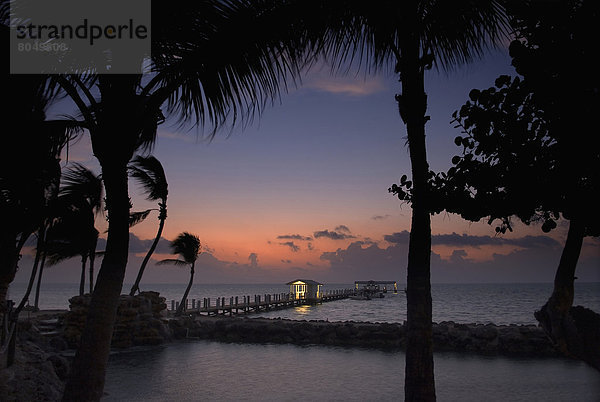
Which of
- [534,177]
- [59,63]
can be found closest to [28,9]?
[59,63]

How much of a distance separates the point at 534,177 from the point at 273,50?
286 centimetres

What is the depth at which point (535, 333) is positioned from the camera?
21.9 metres

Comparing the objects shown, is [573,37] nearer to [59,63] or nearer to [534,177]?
[534,177]

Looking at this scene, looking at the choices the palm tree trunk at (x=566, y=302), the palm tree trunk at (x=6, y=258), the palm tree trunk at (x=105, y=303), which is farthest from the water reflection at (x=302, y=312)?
the palm tree trunk at (x=566, y=302)

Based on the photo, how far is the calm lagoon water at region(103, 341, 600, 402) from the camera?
43.4ft

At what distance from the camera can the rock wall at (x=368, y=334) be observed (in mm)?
21531

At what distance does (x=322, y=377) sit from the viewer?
632 inches

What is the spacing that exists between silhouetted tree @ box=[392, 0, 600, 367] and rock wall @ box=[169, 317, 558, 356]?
19163 millimetres

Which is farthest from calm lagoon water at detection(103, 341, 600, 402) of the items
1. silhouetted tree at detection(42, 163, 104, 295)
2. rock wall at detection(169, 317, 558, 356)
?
silhouetted tree at detection(42, 163, 104, 295)

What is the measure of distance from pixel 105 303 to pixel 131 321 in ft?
62.0

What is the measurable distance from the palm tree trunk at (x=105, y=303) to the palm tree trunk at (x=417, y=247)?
317 centimetres

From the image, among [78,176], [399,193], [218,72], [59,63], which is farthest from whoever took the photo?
[78,176]

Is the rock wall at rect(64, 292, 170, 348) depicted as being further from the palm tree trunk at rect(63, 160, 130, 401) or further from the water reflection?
the water reflection

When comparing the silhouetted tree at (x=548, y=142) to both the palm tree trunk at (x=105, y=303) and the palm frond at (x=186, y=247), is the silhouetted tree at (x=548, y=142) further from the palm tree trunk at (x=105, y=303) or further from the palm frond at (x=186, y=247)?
the palm frond at (x=186, y=247)
